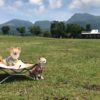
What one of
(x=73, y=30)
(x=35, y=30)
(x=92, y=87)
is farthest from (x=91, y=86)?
(x=35, y=30)

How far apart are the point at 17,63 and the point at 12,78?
1.95ft

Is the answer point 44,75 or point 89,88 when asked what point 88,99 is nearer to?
point 89,88

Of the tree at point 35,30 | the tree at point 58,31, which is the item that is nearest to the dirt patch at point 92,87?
the tree at point 58,31

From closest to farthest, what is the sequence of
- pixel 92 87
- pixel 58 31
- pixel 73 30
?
pixel 92 87, pixel 73 30, pixel 58 31

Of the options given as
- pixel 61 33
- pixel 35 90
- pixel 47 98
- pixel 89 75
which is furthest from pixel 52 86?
pixel 61 33

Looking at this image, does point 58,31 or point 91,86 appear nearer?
point 91,86

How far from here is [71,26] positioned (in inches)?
4938

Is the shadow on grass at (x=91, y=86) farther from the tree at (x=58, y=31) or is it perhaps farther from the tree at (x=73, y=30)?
the tree at (x=58, y=31)

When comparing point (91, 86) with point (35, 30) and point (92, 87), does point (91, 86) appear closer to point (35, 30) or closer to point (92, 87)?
point (92, 87)

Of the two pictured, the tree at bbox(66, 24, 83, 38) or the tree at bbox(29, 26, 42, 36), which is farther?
the tree at bbox(29, 26, 42, 36)

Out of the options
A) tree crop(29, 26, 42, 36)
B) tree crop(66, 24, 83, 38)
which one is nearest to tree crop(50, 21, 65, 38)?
tree crop(66, 24, 83, 38)

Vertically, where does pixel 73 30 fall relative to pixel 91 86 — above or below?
below

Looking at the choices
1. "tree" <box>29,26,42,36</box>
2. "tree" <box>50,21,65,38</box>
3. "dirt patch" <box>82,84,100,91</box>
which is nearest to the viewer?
"dirt patch" <box>82,84,100,91</box>

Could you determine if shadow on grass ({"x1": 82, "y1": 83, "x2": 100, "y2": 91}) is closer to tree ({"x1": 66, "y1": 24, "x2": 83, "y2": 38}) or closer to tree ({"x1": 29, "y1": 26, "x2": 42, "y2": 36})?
tree ({"x1": 66, "y1": 24, "x2": 83, "y2": 38})
